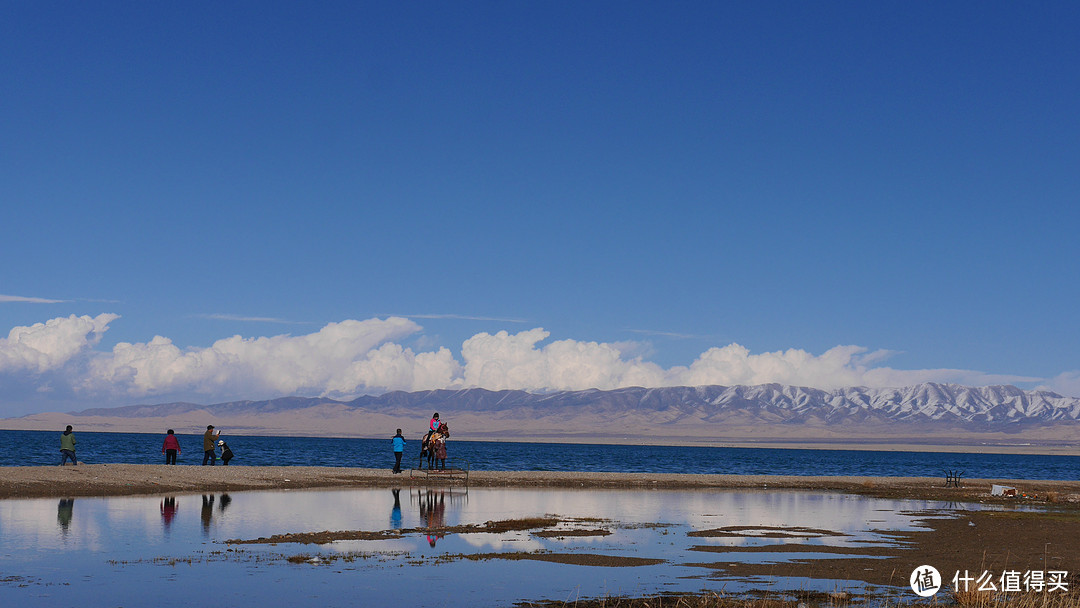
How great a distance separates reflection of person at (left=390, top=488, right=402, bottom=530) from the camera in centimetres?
2594

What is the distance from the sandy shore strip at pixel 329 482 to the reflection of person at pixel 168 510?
9.37ft

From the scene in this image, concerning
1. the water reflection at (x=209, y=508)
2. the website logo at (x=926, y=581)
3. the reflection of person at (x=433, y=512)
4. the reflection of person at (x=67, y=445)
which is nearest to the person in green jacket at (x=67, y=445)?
the reflection of person at (x=67, y=445)

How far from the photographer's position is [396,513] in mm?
29438

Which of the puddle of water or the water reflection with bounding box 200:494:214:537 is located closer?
the puddle of water

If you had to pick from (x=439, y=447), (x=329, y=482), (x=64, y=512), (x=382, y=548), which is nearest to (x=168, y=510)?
(x=64, y=512)

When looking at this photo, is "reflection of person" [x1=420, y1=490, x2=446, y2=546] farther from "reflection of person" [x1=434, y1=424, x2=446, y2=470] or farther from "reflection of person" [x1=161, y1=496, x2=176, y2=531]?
"reflection of person" [x1=434, y1=424, x2=446, y2=470]

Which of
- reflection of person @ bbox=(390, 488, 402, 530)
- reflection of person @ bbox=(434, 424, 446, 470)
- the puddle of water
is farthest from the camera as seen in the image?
reflection of person @ bbox=(434, 424, 446, 470)

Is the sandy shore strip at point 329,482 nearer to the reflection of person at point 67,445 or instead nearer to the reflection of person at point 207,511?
the reflection of person at point 67,445

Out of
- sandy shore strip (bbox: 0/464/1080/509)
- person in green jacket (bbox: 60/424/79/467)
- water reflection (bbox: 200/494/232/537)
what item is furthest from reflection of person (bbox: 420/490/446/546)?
person in green jacket (bbox: 60/424/79/467)

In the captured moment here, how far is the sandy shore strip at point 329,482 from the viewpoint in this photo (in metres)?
35.1

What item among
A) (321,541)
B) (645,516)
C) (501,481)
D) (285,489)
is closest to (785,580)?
(321,541)

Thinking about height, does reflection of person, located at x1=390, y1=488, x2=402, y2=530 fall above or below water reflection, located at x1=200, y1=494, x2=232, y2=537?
below

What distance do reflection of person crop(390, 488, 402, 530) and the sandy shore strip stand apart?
6021mm

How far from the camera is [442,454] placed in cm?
4709
